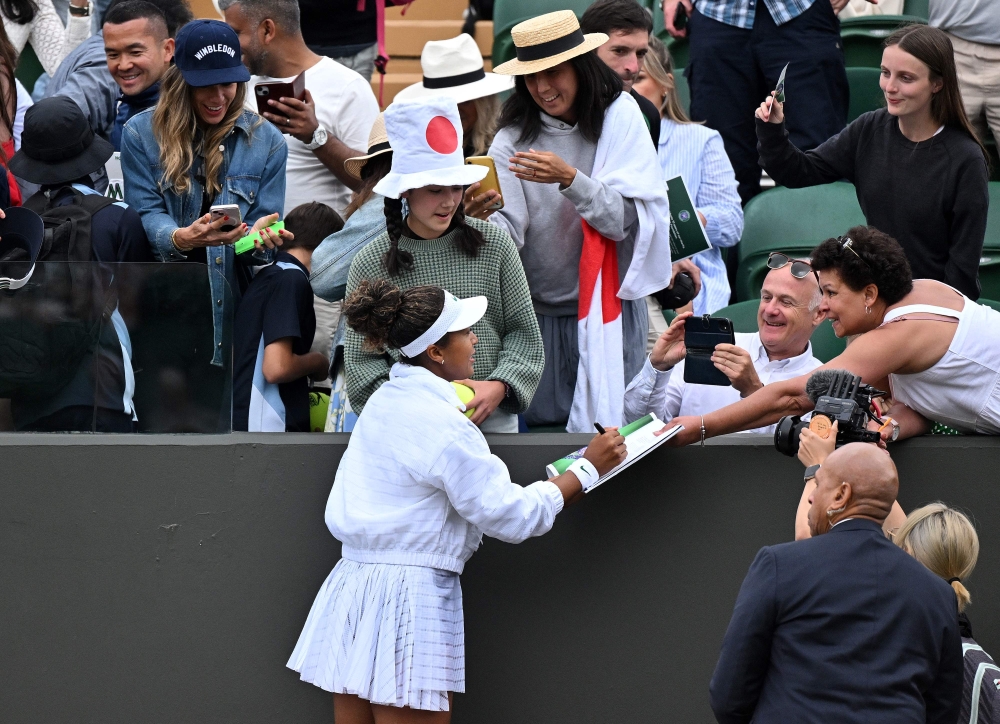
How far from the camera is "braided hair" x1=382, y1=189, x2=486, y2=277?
14.6 ft

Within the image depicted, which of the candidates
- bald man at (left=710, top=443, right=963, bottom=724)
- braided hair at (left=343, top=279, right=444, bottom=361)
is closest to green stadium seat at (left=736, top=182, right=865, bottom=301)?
braided hair at (left=343, top=279, right=444, bottom=361)

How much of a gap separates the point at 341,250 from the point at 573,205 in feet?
2.89

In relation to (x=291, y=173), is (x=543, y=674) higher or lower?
lower

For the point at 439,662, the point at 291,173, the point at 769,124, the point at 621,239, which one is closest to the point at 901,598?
the point at 439,662

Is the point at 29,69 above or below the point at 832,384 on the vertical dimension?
above

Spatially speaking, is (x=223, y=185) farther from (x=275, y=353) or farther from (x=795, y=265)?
(x=795, y=265)

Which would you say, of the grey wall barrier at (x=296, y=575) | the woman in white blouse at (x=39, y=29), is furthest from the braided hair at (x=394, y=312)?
the woman in white blouse at (x=39, y=29)

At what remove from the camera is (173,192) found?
5.02 m

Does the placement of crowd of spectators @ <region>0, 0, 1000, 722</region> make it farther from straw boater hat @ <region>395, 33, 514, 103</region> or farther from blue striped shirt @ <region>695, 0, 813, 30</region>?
blue striped shirt @ <region>695, 0, 813, 30</region>

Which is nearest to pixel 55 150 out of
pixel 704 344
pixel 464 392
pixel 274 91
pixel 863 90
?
pixel 274 91

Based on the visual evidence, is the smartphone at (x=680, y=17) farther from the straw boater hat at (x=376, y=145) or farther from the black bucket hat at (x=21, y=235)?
the black bucket hat at (x=21, y=235)

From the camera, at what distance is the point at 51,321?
4.64 m

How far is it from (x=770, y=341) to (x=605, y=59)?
170cm

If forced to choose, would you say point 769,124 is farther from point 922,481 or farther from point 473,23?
point 473,23
